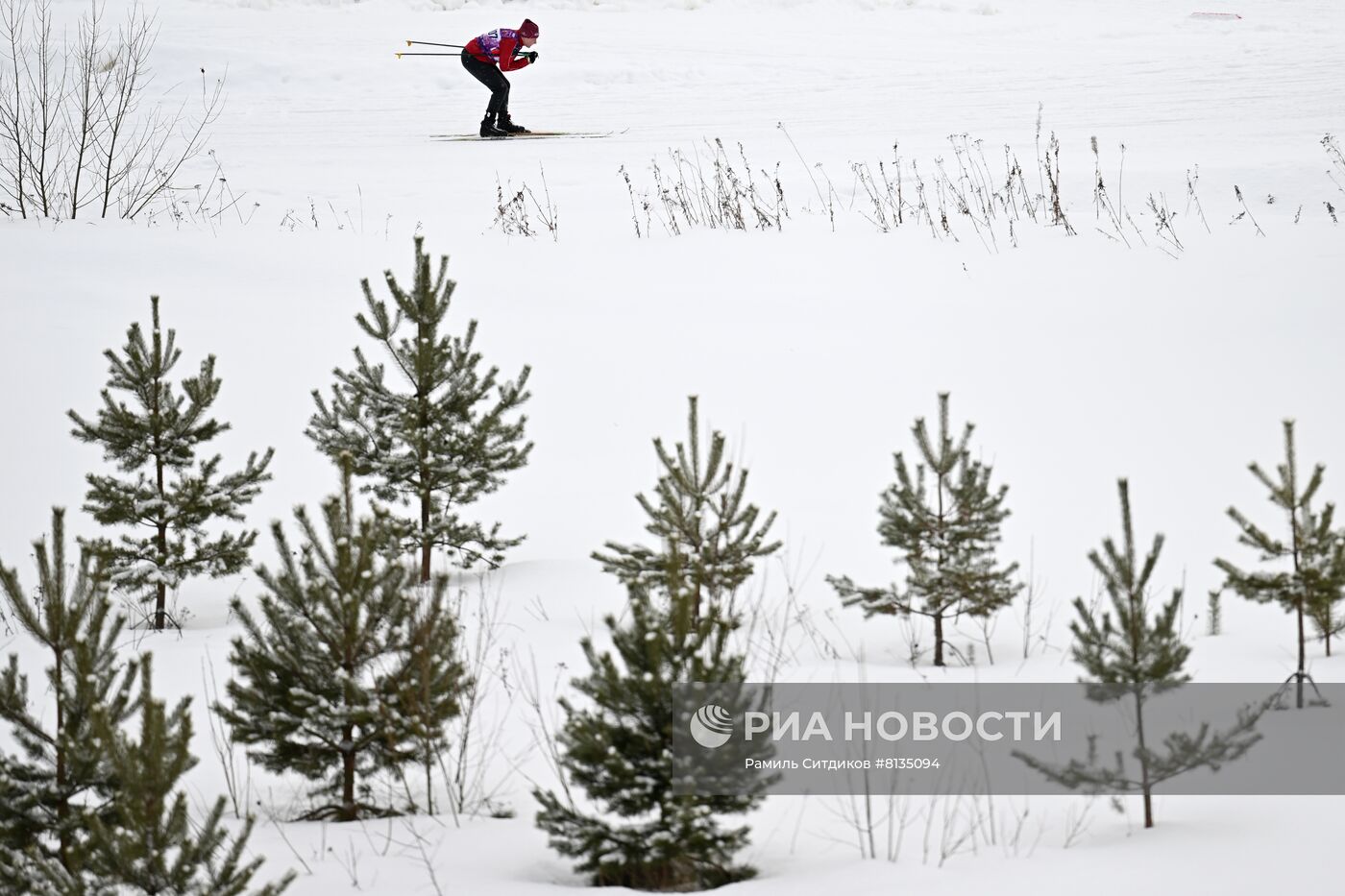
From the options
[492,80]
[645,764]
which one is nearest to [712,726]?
[645,764]

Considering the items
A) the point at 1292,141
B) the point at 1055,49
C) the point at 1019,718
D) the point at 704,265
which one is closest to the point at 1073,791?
the point at 1019,718

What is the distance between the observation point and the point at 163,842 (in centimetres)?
357

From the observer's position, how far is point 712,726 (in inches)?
159

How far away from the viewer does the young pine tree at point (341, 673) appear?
455 cm

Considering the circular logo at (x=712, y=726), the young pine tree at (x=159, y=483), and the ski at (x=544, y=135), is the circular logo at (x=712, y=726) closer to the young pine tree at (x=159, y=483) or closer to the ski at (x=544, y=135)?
the young pine tree at (x=159, y=483)

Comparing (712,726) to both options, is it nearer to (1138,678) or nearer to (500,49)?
(1138,678)

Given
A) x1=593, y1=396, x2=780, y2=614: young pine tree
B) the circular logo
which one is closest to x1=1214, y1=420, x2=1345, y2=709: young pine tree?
x1=593, y1=396, x2=780, y2=614: young pine tree

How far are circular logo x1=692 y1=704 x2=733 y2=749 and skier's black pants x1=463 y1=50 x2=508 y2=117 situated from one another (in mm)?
16299

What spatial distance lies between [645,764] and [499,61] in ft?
54.5

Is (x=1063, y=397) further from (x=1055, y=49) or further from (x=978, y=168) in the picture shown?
(x=1055, y=49)

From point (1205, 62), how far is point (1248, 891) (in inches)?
875

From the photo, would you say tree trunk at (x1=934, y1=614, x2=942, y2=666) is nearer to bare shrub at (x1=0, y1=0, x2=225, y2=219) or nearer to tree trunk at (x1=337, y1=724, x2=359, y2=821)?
tree trunk at (x1=337, y1=724, x2=359, y2=821)

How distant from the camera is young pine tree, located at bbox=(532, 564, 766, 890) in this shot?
4.02 meters

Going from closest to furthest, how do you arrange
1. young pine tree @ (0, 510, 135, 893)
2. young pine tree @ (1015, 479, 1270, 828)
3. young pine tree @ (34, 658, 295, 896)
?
young pine tree @ (34, 658, 295, 896)
young pine tree @ (0, 510, 135, 893)
young pine tree @ (1015, 479, 1270, 828)
